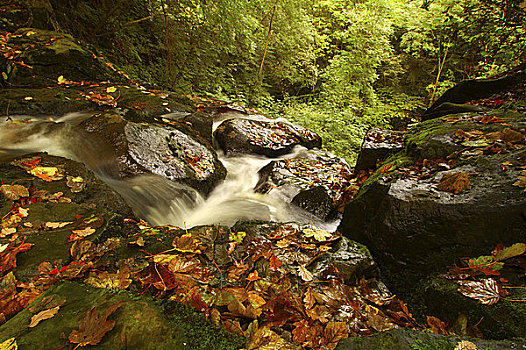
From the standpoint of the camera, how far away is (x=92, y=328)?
106cm

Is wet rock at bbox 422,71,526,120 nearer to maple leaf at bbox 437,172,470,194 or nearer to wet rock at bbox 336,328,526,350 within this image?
maple leaf at bbox 437,172,470,194

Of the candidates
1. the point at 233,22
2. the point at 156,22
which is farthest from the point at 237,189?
the point at 156,22

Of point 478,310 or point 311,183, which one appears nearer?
point 478,310

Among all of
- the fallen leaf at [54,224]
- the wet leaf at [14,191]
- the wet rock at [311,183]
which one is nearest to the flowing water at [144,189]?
the wet rock at [311,183]

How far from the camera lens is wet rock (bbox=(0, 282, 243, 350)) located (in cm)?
102

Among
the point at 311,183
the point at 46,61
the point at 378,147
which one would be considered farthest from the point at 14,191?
the point at 378,147

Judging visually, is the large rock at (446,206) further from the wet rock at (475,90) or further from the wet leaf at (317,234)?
the wet rock at (475,90)

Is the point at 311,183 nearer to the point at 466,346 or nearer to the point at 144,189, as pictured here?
the point at 144,189

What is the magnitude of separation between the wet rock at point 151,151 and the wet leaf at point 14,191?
1.35 meters

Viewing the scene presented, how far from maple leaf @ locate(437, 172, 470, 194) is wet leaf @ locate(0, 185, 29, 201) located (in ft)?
13.6

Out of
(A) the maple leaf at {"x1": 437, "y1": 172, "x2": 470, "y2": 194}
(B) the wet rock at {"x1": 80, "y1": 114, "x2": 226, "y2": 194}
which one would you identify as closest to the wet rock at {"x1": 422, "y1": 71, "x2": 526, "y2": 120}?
(A) the maple leaf at {"x1": 437, "y1": 172, "x2": 470, "y2": 194}

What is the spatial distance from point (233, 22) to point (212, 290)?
8.80m

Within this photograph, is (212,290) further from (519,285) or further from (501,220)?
(501,220)

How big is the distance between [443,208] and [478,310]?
0.86 meters
